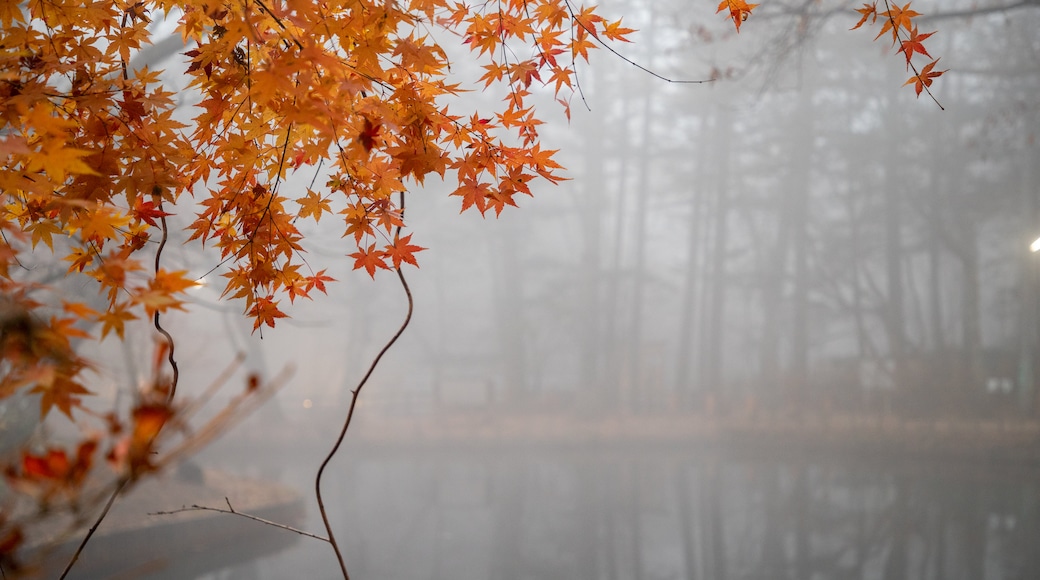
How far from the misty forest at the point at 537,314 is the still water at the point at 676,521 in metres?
0.07

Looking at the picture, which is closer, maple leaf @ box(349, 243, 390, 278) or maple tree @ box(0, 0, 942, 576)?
maple tree @ box(0, 0, 942, 576)

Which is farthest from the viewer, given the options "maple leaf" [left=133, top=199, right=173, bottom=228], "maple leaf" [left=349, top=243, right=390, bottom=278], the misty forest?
"maple leaf" [left=349, top=243, right=390, bottom=278]

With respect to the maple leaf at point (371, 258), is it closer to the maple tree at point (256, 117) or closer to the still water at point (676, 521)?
the maple tree at point (256, 117)

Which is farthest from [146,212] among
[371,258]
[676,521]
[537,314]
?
[537,314]

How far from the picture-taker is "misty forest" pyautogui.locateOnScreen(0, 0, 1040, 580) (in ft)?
5.20

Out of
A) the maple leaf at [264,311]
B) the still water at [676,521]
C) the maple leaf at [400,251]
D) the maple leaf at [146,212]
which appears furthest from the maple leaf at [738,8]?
the still water at [676,521]

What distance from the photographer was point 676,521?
9.25 m

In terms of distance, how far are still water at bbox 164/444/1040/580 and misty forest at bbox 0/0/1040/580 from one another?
7 cm

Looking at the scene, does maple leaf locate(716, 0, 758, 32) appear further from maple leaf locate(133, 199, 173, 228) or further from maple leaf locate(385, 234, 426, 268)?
maple leaf locate(133, 199, 173, 228)

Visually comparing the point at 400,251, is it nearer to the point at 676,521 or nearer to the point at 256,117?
the point at 256,117

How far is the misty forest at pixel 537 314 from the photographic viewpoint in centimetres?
159

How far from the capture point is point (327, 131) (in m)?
1.45

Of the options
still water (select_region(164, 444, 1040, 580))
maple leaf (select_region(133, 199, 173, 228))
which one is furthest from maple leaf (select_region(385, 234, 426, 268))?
still water (select_region(164, 444, 1040, 580))

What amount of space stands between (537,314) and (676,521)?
15.3 metres
